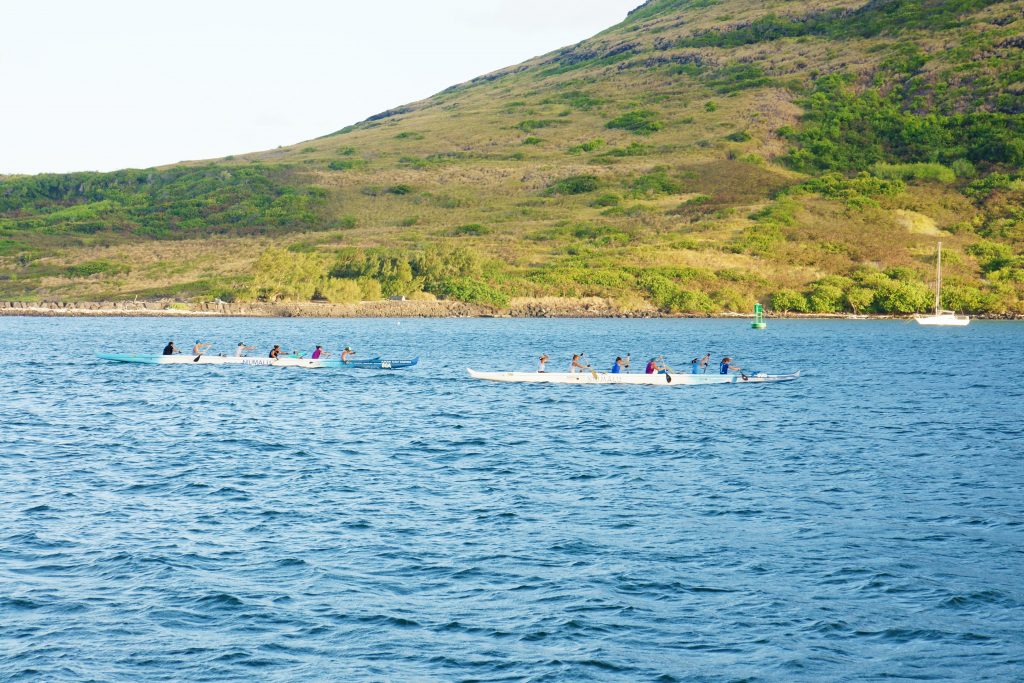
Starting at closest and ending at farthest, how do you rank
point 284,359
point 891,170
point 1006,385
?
point 1006,385 < point 284,359 < point 891,170

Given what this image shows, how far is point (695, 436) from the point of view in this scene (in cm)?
3975

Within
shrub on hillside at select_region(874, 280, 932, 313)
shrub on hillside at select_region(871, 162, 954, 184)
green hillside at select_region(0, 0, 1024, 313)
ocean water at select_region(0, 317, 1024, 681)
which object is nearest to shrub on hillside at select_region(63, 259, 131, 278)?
green hillside at select_region(0, 0, 1024, 313)

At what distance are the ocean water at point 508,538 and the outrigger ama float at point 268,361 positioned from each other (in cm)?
1145

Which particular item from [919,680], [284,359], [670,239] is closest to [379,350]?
[284,359]

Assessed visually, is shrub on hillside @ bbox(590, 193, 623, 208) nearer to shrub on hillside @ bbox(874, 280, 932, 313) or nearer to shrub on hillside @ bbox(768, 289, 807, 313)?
shrub on hillside @ bbox(768, 289, 807, 313)

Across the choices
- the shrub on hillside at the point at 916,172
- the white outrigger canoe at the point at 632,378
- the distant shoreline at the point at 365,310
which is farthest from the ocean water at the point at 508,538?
the shrub on hillside at the point at 916,172

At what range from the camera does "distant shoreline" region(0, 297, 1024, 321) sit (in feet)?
441

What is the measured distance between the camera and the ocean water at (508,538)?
53.0 feet

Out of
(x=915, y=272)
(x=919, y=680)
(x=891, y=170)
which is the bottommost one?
(x=919, y=680)

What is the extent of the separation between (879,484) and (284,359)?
41.8 m

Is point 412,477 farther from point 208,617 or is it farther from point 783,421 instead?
point 783,421

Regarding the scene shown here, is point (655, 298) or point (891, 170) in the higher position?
point (891, 170)

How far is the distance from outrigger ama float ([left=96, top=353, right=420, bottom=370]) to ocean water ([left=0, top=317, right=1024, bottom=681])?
37.6ft

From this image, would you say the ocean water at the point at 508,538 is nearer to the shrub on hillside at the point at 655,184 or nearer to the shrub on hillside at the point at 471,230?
the shrub on hillside at the point at 471,230
